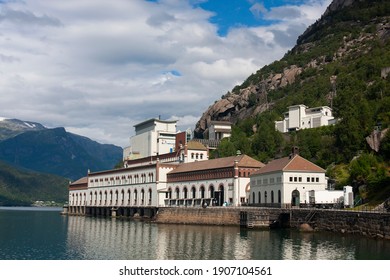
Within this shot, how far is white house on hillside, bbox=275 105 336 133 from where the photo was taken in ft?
518

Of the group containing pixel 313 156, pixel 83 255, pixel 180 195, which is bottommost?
pixel 83 255

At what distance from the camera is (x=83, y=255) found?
62156 mm

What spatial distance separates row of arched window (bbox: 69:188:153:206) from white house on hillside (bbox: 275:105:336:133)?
158 ft

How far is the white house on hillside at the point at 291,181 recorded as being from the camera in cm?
10019

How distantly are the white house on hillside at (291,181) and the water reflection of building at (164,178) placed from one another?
11573 millimetres

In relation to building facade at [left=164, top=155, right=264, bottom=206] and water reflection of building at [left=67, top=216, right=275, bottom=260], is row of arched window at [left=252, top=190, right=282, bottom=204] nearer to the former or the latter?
building facade at [left=164, top=155, right=264, bottom=206]

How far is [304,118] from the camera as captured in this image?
6407 inches

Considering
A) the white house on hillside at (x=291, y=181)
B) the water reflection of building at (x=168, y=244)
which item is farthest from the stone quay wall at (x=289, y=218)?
the white house on hillside at (x=291, y=181)

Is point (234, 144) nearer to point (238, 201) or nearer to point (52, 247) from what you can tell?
point (238, 201)

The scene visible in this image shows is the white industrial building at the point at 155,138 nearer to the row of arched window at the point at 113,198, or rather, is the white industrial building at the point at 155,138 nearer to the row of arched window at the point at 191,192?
the row of arched window at the point at 113,198

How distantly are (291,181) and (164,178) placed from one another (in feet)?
147

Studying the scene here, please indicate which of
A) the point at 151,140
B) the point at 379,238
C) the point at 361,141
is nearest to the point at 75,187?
the point at 151,140

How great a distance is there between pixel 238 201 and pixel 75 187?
90427 millimetres

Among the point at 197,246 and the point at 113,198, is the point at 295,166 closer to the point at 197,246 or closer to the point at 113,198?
the point at 197,246
